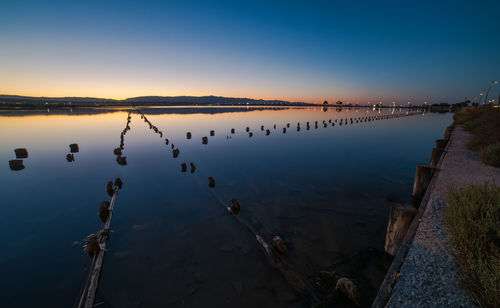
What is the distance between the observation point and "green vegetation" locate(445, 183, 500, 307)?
3.07 m

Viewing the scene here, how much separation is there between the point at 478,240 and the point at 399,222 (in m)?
1.56

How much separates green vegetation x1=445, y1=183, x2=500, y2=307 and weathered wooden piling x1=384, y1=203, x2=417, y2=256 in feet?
2.44

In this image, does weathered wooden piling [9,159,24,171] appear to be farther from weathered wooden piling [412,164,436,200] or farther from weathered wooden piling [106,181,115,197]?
weathered wooden piling [412,164,436,200]

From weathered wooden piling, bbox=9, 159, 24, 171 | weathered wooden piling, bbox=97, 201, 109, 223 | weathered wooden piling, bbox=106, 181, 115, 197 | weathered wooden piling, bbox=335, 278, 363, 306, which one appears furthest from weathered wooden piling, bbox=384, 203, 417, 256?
weathered wooden piling, bbox=9, 159, 24, 171

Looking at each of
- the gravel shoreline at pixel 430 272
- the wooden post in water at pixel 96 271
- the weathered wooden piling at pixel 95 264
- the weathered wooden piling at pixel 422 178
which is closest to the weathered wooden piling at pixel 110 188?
the weathered wooden piling at pixel 95 264

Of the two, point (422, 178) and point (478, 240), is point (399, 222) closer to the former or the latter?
point (478, 240)

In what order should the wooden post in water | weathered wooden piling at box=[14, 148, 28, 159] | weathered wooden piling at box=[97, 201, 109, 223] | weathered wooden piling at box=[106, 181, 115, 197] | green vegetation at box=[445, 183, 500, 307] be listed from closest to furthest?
1. green vegetation at box=[445, 183, 500, 307]
2. the wooden post in water
3. weathered wooden piling at box=[97, 201, 109, 223]
4. weathered wooden piling at box=[106, 181, 115, 197]
5. weathered wooden piling at box=[14, 148, 28, 159]

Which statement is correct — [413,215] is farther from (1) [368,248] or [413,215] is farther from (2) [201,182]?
(2) [201,182]

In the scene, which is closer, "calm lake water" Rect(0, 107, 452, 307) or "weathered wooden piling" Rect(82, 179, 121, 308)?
"weathered wooden piling" Rect(82, 179, 121, 308)

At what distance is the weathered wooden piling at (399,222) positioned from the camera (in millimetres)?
5227

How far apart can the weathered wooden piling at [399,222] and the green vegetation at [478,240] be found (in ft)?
2.44

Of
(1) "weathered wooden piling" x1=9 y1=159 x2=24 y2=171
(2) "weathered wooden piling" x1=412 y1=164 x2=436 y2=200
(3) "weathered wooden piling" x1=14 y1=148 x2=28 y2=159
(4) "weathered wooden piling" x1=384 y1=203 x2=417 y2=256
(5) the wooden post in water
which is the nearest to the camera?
(5) the wooden post in water

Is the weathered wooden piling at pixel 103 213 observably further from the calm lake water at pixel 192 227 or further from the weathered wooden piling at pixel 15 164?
the weathered wooden piling at pixel 15 164

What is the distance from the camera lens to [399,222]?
17.6 ft
